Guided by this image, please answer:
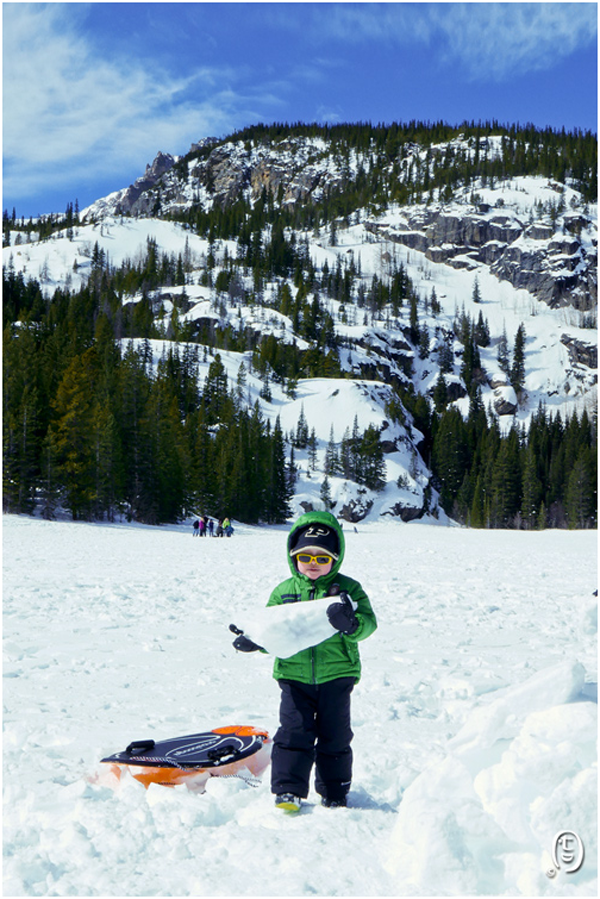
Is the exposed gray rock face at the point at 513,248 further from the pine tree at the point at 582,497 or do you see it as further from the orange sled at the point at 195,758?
the orange sled at the point at 195,758

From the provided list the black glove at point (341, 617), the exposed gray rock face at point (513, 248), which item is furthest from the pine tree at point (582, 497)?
the exposed gray rock face at point (513, 248)

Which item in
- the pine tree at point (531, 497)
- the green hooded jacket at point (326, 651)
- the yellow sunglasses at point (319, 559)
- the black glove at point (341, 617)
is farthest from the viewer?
the pine tree at point (531, 497)

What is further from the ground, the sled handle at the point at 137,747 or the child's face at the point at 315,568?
the child's face at the point at 315,568

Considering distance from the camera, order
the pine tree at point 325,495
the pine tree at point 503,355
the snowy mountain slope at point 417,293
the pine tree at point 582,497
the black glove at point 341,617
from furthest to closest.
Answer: the pine tree at point 503,355, the snowy mountain slope at point 417,293, the pine tree at point 582,497, the pine tree at point 325,495, the black glove at point 341,617

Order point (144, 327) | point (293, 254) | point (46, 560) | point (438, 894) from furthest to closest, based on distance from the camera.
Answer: point (293, 254) < point (144, 327) < point (46, 560) < point (438, 894)

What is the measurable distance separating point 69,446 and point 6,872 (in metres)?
39.0

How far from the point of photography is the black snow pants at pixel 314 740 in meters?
3.39


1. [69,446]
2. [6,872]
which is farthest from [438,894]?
[69,446]

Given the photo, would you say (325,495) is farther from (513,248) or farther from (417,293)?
(513,248)

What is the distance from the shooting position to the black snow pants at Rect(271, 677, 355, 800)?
339cm

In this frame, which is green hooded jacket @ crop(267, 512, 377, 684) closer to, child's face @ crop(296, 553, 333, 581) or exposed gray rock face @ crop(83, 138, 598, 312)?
child's face @ crop(296, 553, 333, 581)

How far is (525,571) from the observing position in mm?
16812

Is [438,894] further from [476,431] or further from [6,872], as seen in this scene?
[476,431]

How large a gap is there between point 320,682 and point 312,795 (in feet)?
2.47
